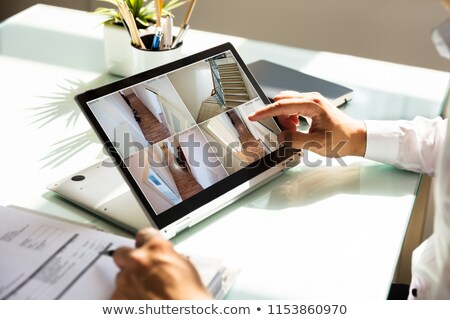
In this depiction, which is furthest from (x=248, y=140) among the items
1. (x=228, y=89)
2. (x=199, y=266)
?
(x=199, y=266)

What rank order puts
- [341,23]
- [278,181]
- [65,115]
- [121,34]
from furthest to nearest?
[341,23]
[121,34]
[65,115]
[278,181]

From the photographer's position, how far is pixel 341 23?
7.45 feet

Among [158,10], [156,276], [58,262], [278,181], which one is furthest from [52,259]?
[158,10]

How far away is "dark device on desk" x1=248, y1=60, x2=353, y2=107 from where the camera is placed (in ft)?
4.34

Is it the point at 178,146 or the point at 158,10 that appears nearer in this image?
the point at 178,146

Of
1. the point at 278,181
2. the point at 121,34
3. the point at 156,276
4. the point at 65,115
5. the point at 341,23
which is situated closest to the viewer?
the point at 156,276

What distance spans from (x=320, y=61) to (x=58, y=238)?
902 mm

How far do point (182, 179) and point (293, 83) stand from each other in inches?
19.4

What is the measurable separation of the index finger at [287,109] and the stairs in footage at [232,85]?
4 centimetres

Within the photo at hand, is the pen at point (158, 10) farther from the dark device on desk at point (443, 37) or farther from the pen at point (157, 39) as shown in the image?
the dark device on desk at point (443, 37)

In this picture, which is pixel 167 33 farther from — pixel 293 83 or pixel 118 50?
pixel 293 83

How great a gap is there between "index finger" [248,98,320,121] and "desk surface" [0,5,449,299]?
0.31 feet

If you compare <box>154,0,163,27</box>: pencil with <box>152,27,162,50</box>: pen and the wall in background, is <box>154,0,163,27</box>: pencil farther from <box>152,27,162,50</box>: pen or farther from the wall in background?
the wall in background

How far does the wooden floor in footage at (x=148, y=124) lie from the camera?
3.22 ft
